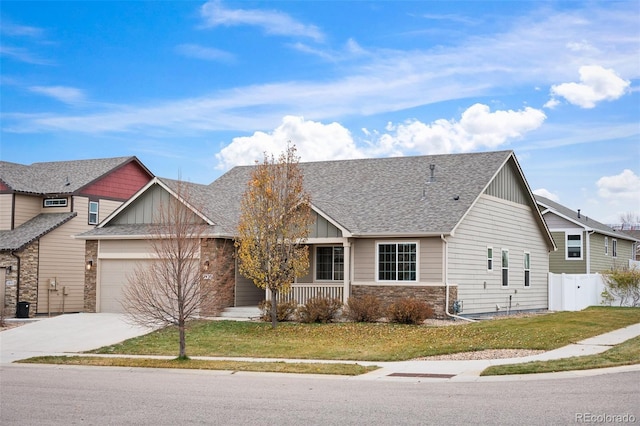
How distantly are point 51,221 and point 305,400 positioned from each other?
84.1 ft

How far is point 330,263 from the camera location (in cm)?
2833

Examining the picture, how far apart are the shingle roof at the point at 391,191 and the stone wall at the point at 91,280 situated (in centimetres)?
519

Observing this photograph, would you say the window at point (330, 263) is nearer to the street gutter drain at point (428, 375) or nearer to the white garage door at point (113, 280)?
the white garage door at point (113, 280)

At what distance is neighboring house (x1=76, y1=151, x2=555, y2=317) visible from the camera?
2598 cm

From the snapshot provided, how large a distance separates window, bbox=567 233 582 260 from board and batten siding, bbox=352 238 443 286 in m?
20.0

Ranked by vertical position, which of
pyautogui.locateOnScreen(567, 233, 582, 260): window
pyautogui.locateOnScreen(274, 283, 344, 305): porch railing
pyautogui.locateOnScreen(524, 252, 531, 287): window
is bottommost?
pyautogui.locateOnScreen(274, 283, 344, 305): porch railing

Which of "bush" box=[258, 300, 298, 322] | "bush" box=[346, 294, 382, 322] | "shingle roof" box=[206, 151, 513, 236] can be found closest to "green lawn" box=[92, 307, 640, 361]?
"bush" box=[346, 294, 382, 322]

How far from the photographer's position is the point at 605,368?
1473 centimetres

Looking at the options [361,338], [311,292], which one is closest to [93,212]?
[311,292]

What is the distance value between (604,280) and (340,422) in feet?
98.1

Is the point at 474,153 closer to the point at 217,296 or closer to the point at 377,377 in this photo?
the point at 217,296

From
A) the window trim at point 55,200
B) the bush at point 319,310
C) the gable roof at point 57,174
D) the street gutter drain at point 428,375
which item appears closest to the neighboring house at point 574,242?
the bush at point 319,310

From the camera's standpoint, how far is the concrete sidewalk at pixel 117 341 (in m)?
15.0

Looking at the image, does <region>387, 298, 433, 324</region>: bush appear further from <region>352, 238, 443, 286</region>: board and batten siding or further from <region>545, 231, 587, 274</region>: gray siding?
<region>545, 231, 587, 274</region>: gray siding
